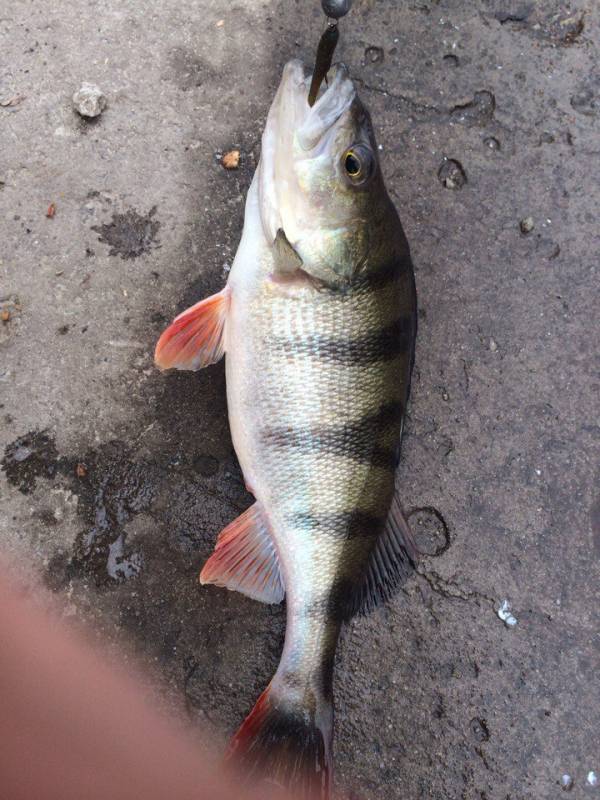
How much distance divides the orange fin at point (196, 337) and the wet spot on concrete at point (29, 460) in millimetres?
514

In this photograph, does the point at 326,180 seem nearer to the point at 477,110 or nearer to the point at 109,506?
the point at 477,110

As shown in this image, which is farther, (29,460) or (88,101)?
(88,101)

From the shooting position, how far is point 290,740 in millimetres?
1946

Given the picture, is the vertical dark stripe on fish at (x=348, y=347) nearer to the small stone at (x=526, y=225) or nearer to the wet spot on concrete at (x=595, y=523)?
the small stone at (x=526, y=225)

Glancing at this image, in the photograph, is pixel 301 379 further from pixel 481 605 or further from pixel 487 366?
pixel 481 605

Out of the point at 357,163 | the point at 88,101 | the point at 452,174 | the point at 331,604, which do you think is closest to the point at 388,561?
the point at 331,604

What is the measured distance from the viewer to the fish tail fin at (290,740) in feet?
6.38

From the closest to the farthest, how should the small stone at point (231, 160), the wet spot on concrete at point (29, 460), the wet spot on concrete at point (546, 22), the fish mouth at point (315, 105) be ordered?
the fish mouth at point (315, 105) < the wet spot on concrete at point (29, 460) < the small stone at point (231, 160) < the wet spot on concrete at point (546, 22)

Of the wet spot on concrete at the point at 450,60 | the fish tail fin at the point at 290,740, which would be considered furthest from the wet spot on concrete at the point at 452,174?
the fish tail fin at the point at 290,740

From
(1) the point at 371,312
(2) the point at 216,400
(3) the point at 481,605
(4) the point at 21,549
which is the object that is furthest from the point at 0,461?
(3) the point at 481,605

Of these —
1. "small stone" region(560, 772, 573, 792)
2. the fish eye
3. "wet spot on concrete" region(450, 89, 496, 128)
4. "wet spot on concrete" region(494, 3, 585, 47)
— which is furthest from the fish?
"wet spot on concrete" region(494, 3, 585, 47)

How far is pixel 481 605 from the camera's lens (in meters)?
2.33

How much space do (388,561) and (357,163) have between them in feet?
4.15

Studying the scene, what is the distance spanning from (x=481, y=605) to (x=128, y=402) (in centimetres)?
152
